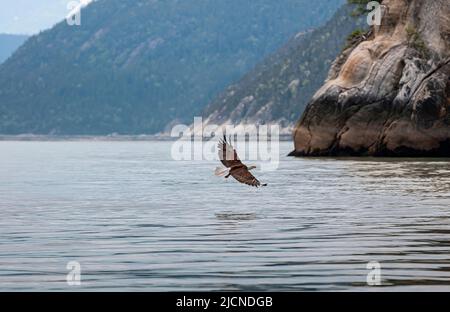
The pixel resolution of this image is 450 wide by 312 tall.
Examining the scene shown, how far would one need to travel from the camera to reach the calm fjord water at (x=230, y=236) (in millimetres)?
17250

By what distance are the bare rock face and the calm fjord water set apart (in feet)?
92.5

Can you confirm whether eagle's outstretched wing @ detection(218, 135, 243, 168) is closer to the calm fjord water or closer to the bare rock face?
the calm fjord water

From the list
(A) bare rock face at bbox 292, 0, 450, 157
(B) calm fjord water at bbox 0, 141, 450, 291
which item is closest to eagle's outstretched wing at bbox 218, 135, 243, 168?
(B) calm fjord water at bbox 0, 141, 450, 291

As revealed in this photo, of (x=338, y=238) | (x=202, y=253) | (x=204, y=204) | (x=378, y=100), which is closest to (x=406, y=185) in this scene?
(x=204, y=204)

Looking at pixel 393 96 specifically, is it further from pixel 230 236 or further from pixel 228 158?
pixel 230 236

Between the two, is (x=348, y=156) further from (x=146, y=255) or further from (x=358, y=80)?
(x=146, y=255)

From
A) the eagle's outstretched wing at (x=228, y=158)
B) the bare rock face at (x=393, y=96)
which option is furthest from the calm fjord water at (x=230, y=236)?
the bare rock face at (x=393, y=96)

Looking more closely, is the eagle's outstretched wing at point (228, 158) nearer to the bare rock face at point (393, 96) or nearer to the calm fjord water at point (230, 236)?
the calm fjord water at point (230, 236)

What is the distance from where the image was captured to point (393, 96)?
7544 centimetres

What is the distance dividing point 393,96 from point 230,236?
174ft

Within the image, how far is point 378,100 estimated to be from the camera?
75.8 metres

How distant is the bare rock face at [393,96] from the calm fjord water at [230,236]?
28.2 m
